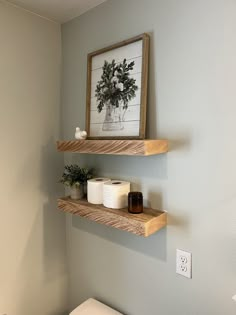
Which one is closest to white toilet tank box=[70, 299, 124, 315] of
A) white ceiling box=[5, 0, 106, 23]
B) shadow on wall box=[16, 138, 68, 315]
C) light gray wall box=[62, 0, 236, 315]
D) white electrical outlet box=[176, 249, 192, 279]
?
light gray wall box=[62, 0, 236, 315]

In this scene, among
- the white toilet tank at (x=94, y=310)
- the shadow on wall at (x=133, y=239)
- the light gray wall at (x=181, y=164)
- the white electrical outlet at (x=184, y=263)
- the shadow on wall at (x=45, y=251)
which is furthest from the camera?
the shadow on wall at (x=45, y=251)

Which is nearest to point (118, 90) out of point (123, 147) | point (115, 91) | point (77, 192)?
point (115, 91)

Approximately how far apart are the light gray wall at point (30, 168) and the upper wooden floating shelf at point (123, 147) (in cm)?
34

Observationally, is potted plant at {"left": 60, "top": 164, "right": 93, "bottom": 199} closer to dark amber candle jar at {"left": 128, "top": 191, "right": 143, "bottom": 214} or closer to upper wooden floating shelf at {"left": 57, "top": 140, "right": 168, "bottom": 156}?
upper wooden floating shelf at {"left": 57, "top": 140, "right": 168, "bottom": 156}

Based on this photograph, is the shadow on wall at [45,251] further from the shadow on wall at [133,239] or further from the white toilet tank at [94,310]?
the white toilet tank at [94,310]

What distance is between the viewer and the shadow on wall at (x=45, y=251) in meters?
1.42

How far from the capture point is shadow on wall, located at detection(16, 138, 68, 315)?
1419 mm

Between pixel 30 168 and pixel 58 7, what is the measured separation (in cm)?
95

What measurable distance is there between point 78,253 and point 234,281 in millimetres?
962

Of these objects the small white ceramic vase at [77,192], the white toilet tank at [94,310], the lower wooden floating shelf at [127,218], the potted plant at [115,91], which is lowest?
the white toilet tank at [94,310]

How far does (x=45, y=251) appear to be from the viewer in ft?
4.93

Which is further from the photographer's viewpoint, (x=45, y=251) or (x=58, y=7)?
(x=45, y=251)

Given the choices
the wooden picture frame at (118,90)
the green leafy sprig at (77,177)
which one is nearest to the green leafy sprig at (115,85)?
the wooden picture frame at (118,90)

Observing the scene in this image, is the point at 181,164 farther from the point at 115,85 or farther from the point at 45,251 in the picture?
the point at 45,251
